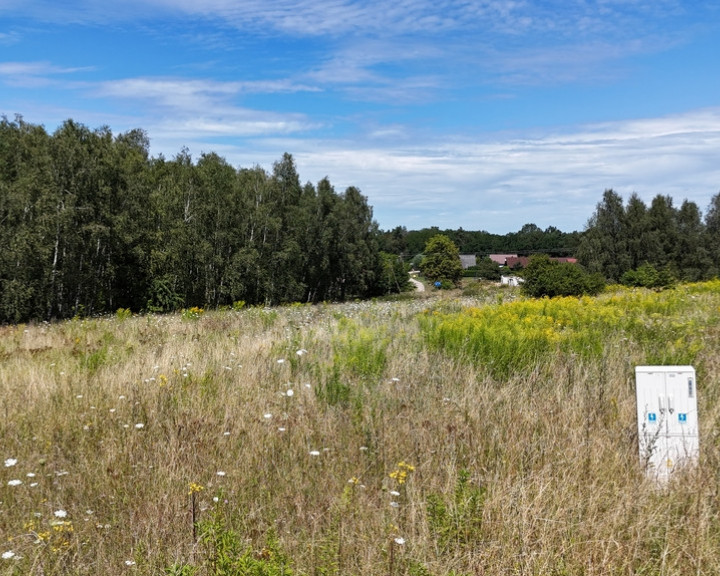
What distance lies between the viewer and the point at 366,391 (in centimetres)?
513

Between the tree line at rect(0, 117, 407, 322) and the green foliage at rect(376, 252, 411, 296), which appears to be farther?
the green foliage at rect(376, 252, 411, 296)

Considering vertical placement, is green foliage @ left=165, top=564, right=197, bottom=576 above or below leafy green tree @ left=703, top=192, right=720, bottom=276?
below

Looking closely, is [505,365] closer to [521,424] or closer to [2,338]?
[521,424]

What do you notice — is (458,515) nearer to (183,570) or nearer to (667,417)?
(183,570)

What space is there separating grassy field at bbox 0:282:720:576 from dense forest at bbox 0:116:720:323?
11.7 meters

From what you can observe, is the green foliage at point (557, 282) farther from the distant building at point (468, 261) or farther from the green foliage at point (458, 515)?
the distant building at point (468, 261)

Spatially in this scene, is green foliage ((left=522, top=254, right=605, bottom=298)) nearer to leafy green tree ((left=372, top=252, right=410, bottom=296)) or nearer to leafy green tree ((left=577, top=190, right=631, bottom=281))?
leafy green tree ((left=577, top=190, right=631, bottom=281))

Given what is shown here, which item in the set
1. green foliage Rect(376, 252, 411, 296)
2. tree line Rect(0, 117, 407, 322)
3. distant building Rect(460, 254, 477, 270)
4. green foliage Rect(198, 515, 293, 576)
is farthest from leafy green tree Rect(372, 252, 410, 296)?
green foliage Rect(198, 515, 293, 576)

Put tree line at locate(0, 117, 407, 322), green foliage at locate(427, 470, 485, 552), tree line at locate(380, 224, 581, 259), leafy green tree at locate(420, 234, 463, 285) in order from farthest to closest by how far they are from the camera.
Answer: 1. tree line at locate(380, 224, 581, 259)
2. leafy green tree at locate(420, 234, 463, 285)
3. tree line at locate(0, 117, 407, 322)
4. green foliage at locate(427, 470, 485, 552)

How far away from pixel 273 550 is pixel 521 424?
2286mm

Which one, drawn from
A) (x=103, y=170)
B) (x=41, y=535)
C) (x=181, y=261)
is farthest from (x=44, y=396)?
(x=181, y=261)

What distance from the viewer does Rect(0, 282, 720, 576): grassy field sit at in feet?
8.94

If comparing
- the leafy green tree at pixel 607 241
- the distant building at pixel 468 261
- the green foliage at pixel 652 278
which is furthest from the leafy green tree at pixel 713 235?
the distant building at pixel 468 261

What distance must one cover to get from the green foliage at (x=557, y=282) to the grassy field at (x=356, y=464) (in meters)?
12.4
